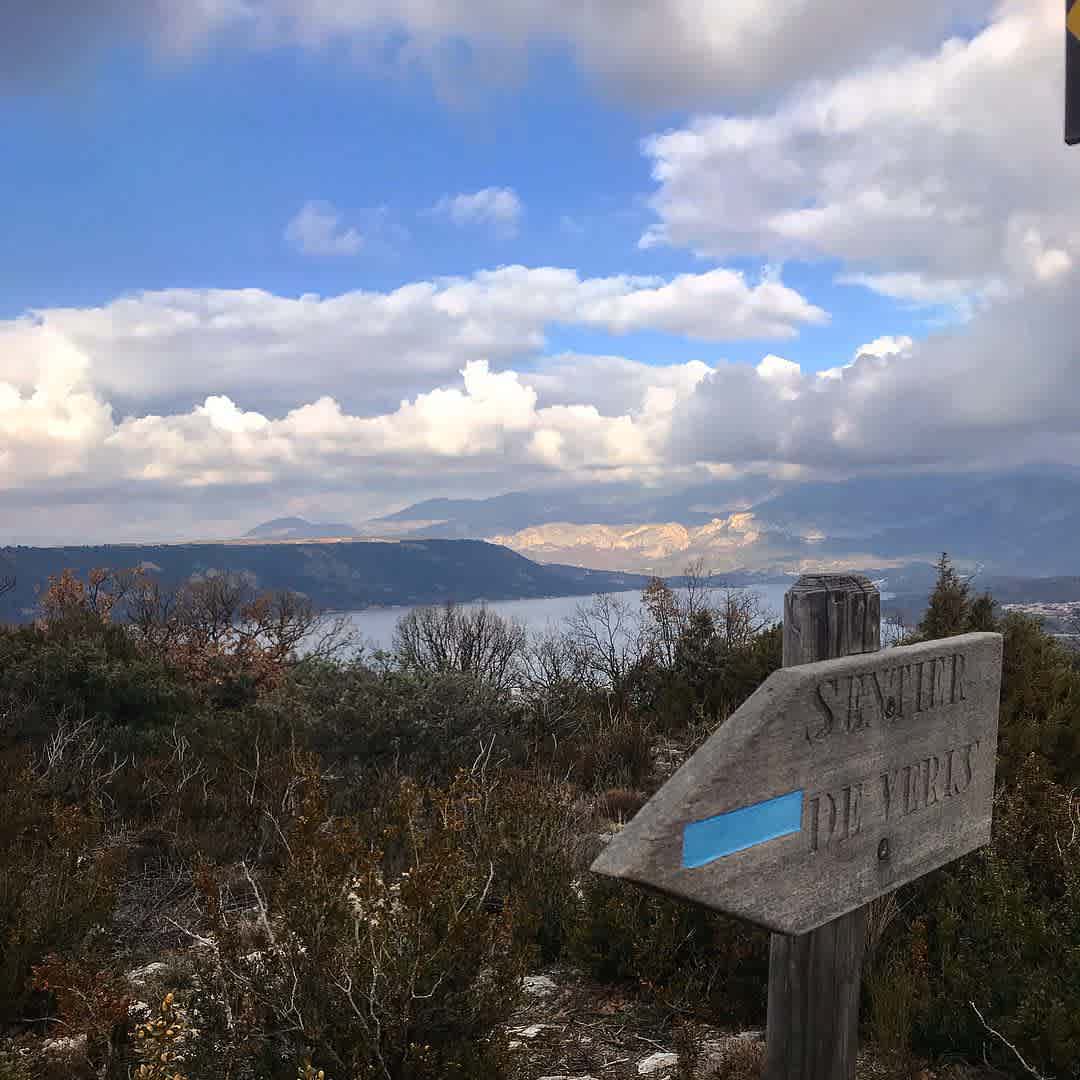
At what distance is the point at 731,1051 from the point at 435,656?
1207 cm

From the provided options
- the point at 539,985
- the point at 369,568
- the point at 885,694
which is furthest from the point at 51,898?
the point at 369,568

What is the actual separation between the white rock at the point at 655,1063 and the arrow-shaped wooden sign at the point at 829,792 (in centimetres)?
137

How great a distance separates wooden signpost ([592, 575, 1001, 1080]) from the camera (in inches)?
66.8

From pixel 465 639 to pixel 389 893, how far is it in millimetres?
12894

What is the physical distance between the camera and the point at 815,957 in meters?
2.10

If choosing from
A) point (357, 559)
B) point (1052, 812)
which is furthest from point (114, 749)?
point (357, 559)

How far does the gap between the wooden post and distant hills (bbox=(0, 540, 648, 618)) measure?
46287 mm

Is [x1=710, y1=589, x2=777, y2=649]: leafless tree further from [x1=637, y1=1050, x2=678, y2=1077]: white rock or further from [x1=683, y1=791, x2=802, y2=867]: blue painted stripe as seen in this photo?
[x1=683, y1=791, x2=802, y2=867]: blue painted stripe

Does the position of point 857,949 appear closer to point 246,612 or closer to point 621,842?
point 621,842

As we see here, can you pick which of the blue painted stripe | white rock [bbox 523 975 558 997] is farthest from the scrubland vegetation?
the blue painted stripe

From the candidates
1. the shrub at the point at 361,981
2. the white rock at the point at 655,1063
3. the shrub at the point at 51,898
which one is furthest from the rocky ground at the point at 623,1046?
the shrub at the point at 51,898

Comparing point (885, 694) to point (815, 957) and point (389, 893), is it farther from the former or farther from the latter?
point (389, 893)

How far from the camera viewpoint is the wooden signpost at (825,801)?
1.70 m

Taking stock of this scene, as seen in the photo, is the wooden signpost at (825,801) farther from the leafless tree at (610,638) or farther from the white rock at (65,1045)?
the leafless tree at (610,638)
